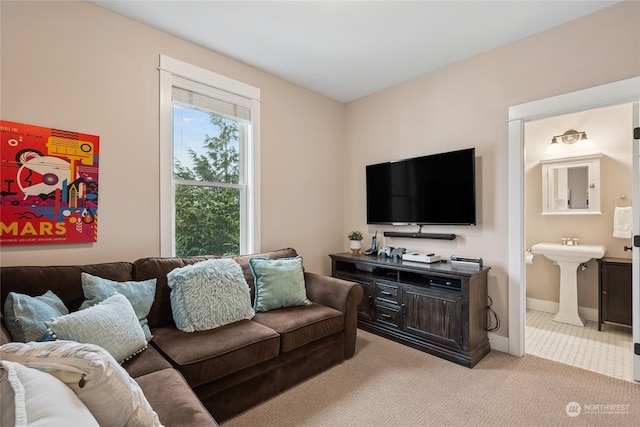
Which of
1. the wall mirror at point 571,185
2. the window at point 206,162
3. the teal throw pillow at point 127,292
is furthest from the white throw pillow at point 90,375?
the wall mirror at point 571,185

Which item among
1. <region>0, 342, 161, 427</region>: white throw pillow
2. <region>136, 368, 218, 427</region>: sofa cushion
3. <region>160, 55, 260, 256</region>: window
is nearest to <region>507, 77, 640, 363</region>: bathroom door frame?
<region>160, 55, 260, 256</region>: window

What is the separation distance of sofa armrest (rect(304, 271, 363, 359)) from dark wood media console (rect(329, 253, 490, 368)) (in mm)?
549

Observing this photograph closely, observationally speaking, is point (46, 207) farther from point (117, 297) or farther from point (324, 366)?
point (324, 366)

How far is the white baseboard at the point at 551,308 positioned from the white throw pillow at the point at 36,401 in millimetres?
4706

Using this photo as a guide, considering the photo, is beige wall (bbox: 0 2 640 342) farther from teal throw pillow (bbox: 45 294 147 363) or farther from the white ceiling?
teal throw pillow (bbox: 45 294 147 363)

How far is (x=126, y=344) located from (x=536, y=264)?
15.0 ft

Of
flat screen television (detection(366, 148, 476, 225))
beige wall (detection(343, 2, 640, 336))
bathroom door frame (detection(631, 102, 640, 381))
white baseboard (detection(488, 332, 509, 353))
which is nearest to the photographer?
bathroom door frame (detection(631, 102, 640, 381))

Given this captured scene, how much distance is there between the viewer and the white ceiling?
2.26 m

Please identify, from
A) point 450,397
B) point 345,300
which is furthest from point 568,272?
point 345,300

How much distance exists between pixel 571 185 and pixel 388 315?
286 centimetres

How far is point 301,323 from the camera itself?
7.29 ft

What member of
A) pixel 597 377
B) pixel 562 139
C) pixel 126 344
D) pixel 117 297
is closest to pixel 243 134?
pixel 117 297

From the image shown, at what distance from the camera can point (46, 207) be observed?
2.01m

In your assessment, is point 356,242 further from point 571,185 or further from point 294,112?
point 571,185
